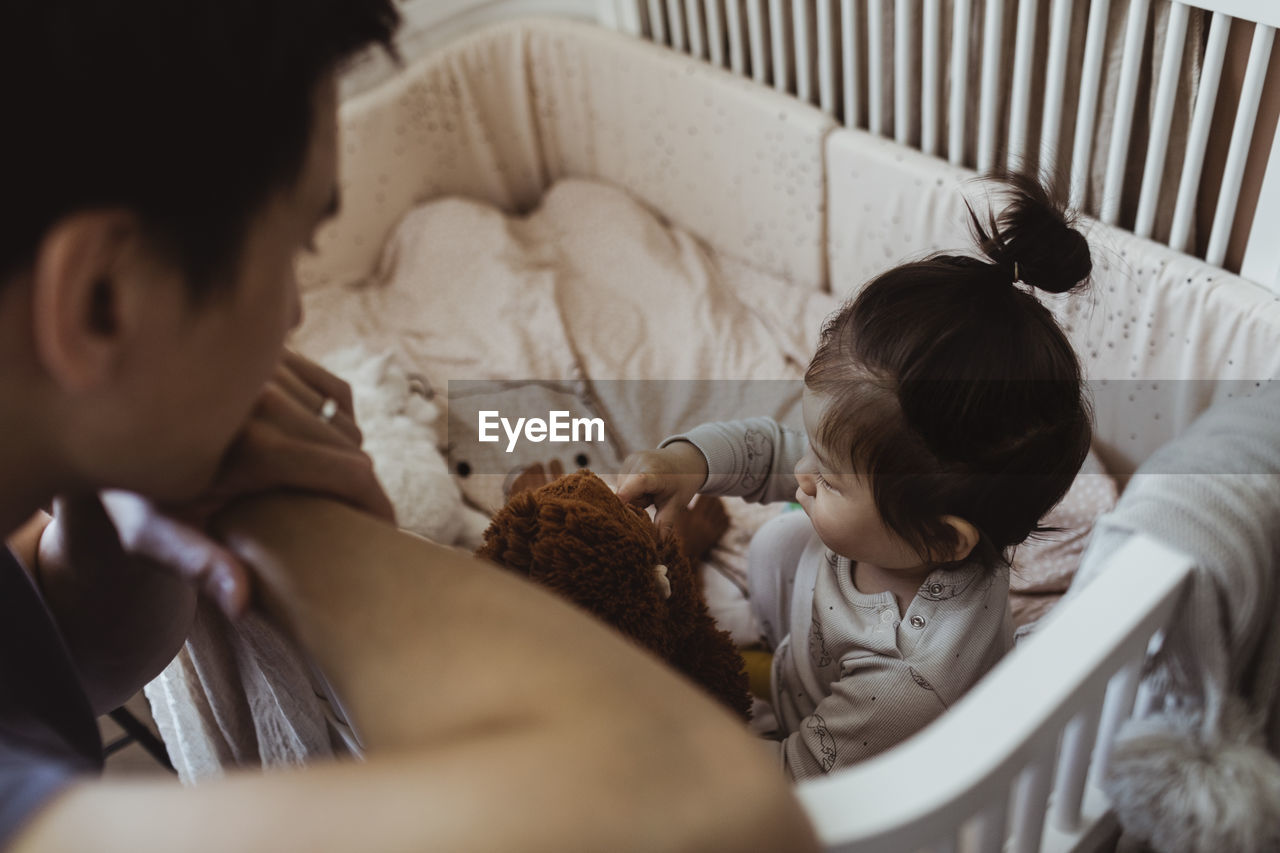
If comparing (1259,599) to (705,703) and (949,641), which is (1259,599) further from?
(705,703)

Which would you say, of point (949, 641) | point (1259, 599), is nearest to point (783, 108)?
point (949, 641)

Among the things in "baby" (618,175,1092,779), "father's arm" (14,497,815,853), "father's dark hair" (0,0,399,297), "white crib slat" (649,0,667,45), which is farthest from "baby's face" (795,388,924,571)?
"white crib slat" (649,0,667,45)

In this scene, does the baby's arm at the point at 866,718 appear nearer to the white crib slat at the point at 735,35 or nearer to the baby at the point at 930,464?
the baby at the point at 930,464

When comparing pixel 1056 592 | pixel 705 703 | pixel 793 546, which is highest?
pixel 705 703

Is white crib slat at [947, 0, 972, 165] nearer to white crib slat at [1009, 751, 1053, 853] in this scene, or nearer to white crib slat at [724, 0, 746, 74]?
white crib slat at [724, 0, 746, 74]

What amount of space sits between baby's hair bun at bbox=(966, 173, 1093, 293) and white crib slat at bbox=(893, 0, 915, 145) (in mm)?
563

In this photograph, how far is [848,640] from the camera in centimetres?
89

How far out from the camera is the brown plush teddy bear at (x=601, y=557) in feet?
2.42

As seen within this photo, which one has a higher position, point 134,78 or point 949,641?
point 134,78

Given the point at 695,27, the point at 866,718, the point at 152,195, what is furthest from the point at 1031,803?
the point at 695,27

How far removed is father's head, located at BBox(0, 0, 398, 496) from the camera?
1.04 ft

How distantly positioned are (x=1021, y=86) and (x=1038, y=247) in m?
0.48

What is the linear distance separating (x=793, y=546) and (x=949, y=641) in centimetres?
24

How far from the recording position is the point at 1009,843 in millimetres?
665
